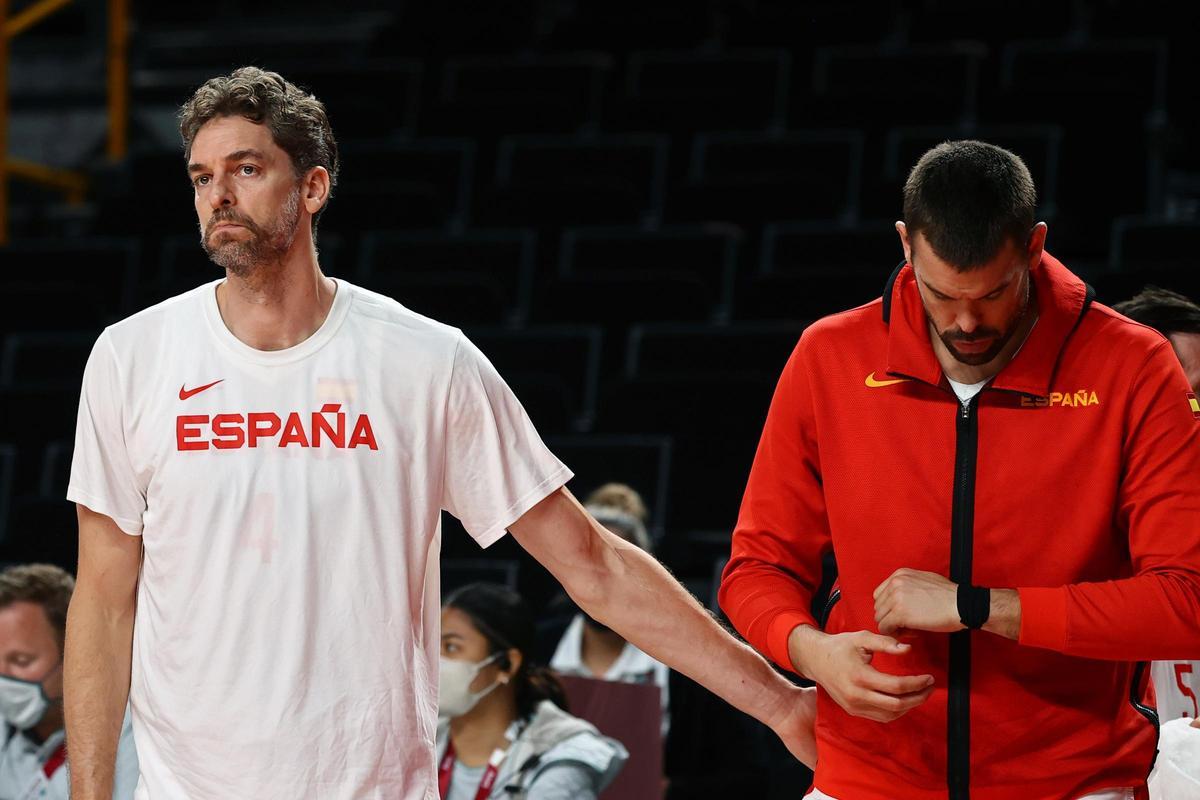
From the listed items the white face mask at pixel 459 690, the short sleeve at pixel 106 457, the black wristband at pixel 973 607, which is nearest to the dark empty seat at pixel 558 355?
the white face mask at pixel 459 690

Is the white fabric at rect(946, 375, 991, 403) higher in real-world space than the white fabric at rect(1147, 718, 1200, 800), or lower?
higher

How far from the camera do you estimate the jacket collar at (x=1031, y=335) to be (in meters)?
2.31

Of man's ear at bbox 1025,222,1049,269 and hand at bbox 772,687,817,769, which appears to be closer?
man's ear at bbox 1025,222,1049,269

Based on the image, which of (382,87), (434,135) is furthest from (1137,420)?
(382,87)

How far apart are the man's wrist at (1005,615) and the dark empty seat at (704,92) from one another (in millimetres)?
5965

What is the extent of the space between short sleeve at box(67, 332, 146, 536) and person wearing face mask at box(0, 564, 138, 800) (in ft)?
6.33

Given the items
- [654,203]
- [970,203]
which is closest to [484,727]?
[970,203]

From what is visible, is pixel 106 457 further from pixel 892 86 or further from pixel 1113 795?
pixel 892 86

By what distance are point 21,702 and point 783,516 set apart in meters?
2.57

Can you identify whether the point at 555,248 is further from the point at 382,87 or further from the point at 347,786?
the point at 347,786

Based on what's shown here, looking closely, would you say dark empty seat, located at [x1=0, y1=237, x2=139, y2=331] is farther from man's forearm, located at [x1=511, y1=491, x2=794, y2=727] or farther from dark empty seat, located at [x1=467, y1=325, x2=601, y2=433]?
man's forearm, located at [x1=511, y1=491, x2=794, y2=727]

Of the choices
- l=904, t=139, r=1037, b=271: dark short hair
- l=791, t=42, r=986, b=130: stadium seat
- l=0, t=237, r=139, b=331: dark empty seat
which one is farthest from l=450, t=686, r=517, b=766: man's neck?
l=791, t=42, r=986, b=130: stadium seat

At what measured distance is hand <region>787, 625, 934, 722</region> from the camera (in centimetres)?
222

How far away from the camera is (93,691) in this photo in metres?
2.38
